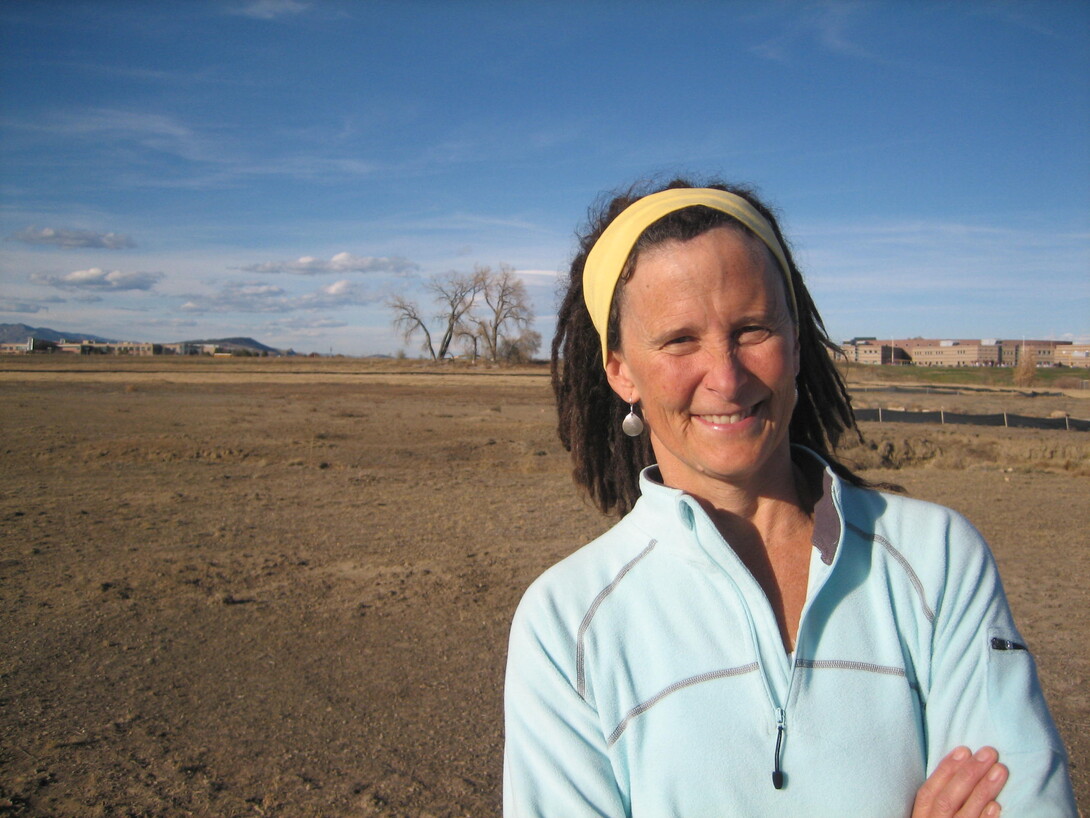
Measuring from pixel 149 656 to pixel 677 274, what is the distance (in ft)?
16.9

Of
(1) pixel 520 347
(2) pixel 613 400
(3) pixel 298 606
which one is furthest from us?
(1) pixel 520 347

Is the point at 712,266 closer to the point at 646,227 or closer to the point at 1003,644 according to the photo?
the point at 646,227

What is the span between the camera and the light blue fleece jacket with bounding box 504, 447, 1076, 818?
1.28 m

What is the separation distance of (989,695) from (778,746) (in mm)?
363

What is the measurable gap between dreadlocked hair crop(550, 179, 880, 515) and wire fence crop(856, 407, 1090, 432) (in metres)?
21.9

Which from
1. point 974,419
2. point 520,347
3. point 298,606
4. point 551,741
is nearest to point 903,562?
Result: point 551,741

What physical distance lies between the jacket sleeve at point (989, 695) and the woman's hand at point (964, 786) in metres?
0.02

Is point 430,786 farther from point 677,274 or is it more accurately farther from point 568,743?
point 677,274

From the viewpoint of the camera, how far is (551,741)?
132cm

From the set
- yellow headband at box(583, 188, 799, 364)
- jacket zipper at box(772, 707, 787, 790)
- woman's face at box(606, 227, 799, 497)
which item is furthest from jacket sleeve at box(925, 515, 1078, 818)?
yellow headband at box(583, 188, 799, 364)

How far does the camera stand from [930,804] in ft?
4.21

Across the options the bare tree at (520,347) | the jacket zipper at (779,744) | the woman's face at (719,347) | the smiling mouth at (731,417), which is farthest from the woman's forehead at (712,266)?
the bare tree at (520,347)

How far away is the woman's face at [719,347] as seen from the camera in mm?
1495

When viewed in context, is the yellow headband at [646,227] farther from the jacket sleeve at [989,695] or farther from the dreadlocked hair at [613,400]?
the jacket sleeve at [989,695]
